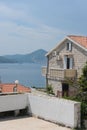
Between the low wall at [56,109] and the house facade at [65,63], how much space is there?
5.62m

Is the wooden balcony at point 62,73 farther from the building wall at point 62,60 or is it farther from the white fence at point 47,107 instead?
the white fence at point 47,107

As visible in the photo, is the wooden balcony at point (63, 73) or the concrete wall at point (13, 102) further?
the wooden balcony at point (63, 73)

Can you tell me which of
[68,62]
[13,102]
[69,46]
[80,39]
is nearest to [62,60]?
[68,62]

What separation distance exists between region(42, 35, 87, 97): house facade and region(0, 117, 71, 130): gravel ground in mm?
7189

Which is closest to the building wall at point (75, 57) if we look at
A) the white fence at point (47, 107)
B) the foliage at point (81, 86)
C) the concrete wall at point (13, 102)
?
the foliage at point (81, 86)

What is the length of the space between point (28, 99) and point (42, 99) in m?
2.24

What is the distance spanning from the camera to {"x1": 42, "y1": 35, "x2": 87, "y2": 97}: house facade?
3294 cm

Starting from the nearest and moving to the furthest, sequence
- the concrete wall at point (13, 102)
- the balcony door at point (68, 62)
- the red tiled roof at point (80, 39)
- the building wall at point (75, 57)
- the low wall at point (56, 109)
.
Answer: the low wall at point (56, 109) < the concrete wall at point (13, 102) < the building wall at point (75, 57) < the red tiled roof at point (80, 39) < the balcony door at point (68, 62)

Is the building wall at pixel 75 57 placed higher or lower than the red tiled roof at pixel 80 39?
lower

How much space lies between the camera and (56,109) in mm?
25641

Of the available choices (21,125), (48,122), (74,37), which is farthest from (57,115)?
(74,37)

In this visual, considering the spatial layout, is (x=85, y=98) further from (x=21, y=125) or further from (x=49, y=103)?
(x=21, y=125)

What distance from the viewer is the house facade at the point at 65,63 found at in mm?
32938

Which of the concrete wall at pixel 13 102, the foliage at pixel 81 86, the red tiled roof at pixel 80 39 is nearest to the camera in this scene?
the concrete wall at pixel 13 102
